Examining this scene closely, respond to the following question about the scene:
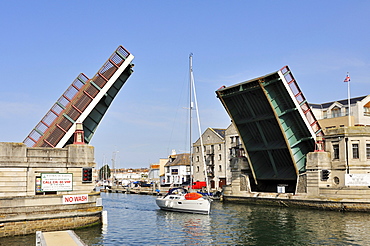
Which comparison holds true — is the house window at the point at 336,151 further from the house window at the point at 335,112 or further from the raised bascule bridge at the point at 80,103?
the raised bascule bridge at the point at 80,103

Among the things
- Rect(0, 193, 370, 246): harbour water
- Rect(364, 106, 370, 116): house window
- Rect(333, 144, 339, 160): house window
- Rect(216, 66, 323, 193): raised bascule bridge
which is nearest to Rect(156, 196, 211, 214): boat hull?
Rect(0, 193, 370, 246): harbour water

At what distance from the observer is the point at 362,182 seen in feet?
141

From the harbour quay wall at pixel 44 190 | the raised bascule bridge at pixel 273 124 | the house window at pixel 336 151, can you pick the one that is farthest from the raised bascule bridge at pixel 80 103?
the house window at pixel 336 151

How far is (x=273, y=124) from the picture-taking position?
1826 inches

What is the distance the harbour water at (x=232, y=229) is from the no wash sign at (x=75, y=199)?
2030 millimetres

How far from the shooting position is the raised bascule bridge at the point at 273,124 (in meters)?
42.8

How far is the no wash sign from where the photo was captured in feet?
93.7

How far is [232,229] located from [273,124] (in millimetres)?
18393

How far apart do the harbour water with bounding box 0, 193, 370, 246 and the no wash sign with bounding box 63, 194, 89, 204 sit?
2030 millimetres

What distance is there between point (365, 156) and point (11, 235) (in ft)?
117

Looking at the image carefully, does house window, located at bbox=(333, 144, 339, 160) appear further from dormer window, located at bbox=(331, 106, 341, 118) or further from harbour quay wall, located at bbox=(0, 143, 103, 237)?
harbour quay wall, located at bbox=(0, 143, 103, 237)

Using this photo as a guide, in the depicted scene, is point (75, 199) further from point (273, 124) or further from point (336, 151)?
point (336, 151)

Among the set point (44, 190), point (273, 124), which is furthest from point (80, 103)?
point (273, 124)

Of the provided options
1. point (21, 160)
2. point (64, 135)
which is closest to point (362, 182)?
point (64, 135)
